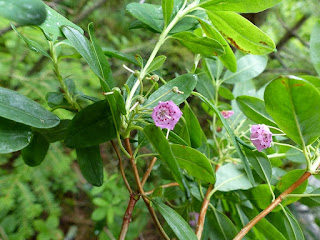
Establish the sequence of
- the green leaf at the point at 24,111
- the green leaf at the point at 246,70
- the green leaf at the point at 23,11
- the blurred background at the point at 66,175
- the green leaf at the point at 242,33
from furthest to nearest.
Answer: the blurred background at the point at 66,175 → the green leaf at the point at 246,70 → the green leaf at the point at 242,33 → the green leaf at the point at 24,111 → the green leaf at the point at 23,11

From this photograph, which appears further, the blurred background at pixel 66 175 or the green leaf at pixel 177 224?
the blurred background at pixel 66 175

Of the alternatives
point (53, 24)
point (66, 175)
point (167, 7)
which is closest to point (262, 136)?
point (167, 7)

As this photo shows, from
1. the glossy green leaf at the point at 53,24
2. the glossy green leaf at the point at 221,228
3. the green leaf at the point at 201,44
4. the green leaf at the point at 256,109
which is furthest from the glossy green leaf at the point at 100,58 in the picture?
the glossy green leaf at the point at 221,228

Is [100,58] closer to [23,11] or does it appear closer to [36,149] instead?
[23,11]

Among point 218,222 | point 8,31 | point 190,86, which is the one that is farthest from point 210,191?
point 8,31

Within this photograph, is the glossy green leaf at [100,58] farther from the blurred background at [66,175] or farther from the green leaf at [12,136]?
the blurred background at [66,175]

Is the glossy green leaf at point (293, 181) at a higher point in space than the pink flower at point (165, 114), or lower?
lower

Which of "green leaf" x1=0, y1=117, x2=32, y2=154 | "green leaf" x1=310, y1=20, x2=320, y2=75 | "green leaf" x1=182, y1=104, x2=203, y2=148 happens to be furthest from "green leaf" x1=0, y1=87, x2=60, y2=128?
"green leaf" x1=310, y1=20, x2=320, y2=75
